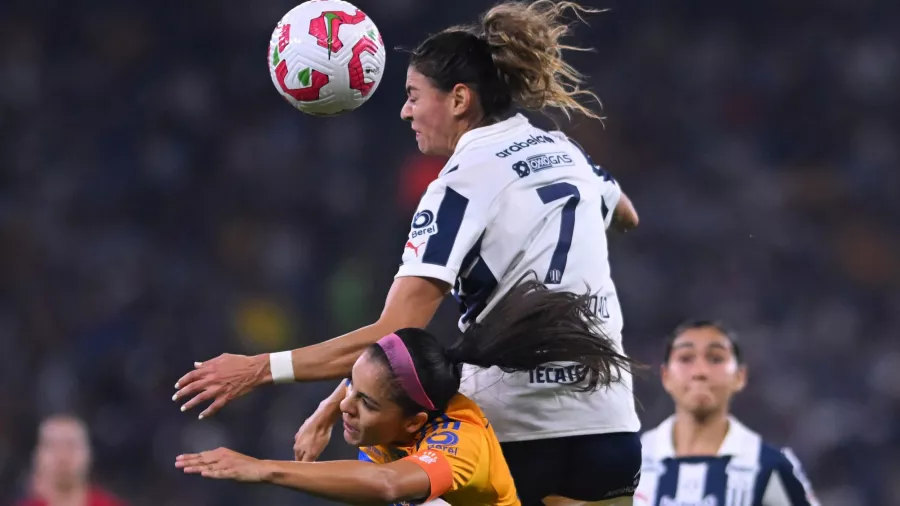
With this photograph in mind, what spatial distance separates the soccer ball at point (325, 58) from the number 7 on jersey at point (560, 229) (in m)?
0.73

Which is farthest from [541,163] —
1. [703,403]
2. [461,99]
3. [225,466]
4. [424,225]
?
[703,403]

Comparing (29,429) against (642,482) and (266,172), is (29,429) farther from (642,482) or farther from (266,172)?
(642,482)

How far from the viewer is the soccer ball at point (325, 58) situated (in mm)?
3963

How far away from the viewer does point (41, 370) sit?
899 centimetres

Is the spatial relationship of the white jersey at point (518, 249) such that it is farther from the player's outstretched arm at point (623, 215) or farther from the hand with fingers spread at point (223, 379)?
the hand with fingers spread at point (223, 379)

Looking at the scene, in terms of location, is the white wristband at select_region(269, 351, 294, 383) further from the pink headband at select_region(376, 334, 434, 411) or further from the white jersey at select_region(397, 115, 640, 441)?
the white jersey at select_region(397, 115, 640, 441)

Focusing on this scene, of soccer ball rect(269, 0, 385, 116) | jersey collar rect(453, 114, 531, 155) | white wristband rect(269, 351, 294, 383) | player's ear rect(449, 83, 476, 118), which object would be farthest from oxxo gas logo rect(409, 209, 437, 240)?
soccer ball rect(269, 0, 385, 116)

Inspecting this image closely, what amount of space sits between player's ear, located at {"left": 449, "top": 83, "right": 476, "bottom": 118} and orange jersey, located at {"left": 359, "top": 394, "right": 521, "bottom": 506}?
83 centimetres

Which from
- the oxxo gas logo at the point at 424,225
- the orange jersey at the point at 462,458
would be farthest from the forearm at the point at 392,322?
the orange jersey at the point at 462,458

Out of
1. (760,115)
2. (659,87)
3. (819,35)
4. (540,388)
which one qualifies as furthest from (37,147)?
(540,388)

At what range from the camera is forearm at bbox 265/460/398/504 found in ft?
9.90

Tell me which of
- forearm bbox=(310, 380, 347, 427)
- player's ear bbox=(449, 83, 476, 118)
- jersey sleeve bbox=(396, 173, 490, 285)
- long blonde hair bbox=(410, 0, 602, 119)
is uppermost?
long blonde hair bbox=(410, 0, 602, 119)

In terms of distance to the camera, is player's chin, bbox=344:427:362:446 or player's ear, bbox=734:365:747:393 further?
player's ear, bbox=734:365:747:393

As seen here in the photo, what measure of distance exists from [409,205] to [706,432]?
5.04 meters
